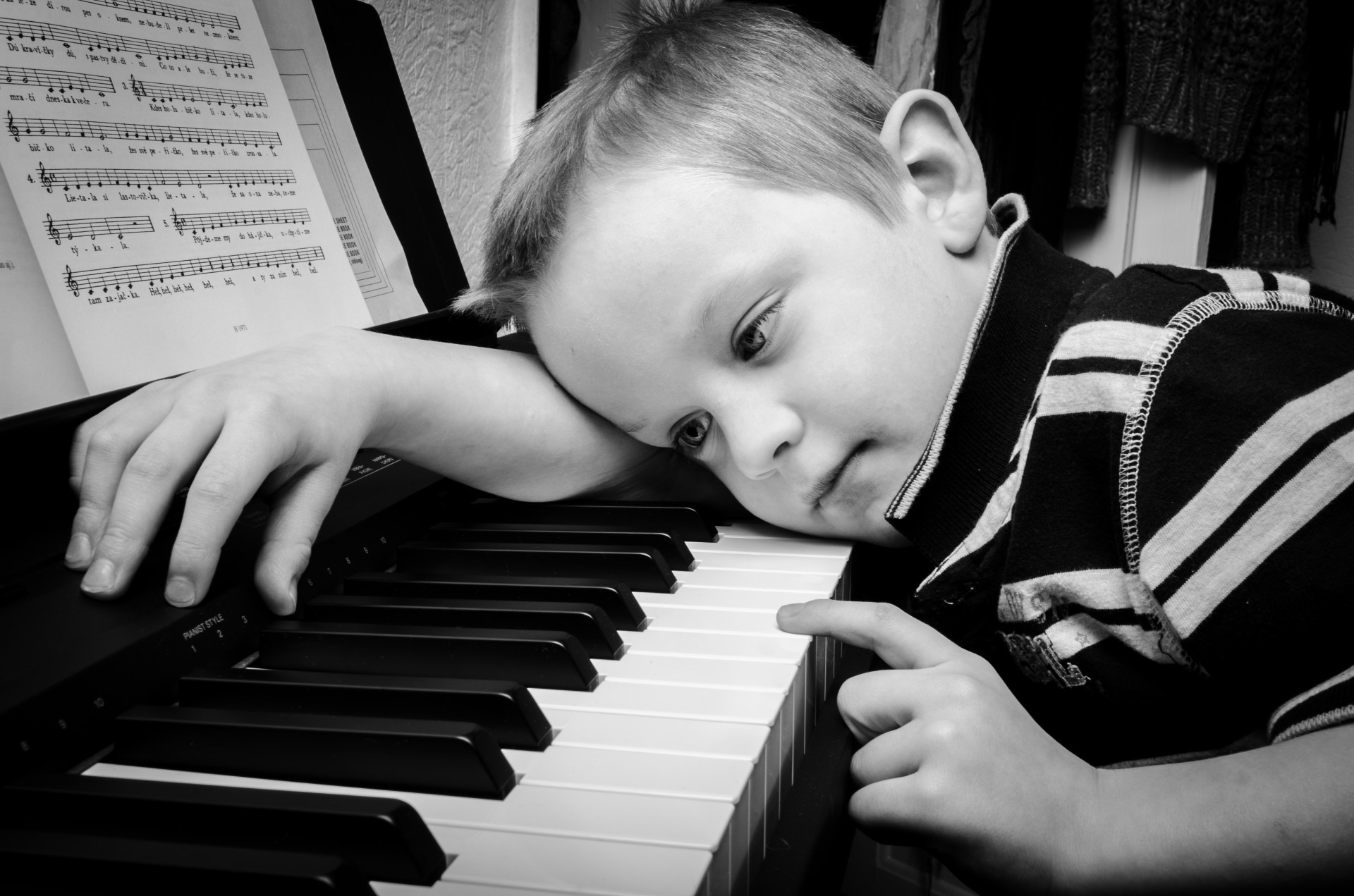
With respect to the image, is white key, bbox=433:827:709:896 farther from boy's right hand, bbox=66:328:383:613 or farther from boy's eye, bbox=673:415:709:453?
boy's eye, bbox=673:415:709:453

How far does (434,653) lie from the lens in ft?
1.95

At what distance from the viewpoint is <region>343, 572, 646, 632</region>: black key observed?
668mm

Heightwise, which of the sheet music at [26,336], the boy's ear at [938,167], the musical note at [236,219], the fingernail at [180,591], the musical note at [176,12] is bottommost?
the fingernail at [180,591]

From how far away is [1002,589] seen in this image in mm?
785

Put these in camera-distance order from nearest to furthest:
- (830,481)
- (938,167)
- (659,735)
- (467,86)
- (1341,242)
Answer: (659,735) → (830,481) → (938,167) → (467,86) → (1341,242)

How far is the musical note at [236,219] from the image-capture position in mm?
805

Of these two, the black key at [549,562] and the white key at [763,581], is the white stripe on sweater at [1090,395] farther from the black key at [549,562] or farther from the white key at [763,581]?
the black key at [549,562]

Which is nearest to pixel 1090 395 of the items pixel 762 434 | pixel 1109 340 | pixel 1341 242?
pixel 1109 340

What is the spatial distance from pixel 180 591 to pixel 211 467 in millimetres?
82

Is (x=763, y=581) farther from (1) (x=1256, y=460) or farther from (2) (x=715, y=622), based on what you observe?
(1) (x=1256, y=460)

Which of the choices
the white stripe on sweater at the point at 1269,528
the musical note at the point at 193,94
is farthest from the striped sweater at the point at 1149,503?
the musical note at the point at 193,94

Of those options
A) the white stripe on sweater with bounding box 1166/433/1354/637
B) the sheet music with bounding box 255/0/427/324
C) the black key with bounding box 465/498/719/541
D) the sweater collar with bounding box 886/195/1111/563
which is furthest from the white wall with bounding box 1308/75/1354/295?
the sheet music with bounding box 255/0/427/324

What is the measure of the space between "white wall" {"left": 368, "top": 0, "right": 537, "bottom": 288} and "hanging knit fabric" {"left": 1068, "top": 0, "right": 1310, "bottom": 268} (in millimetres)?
1165

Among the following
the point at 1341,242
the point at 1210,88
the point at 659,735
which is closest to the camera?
the point at 659,735
